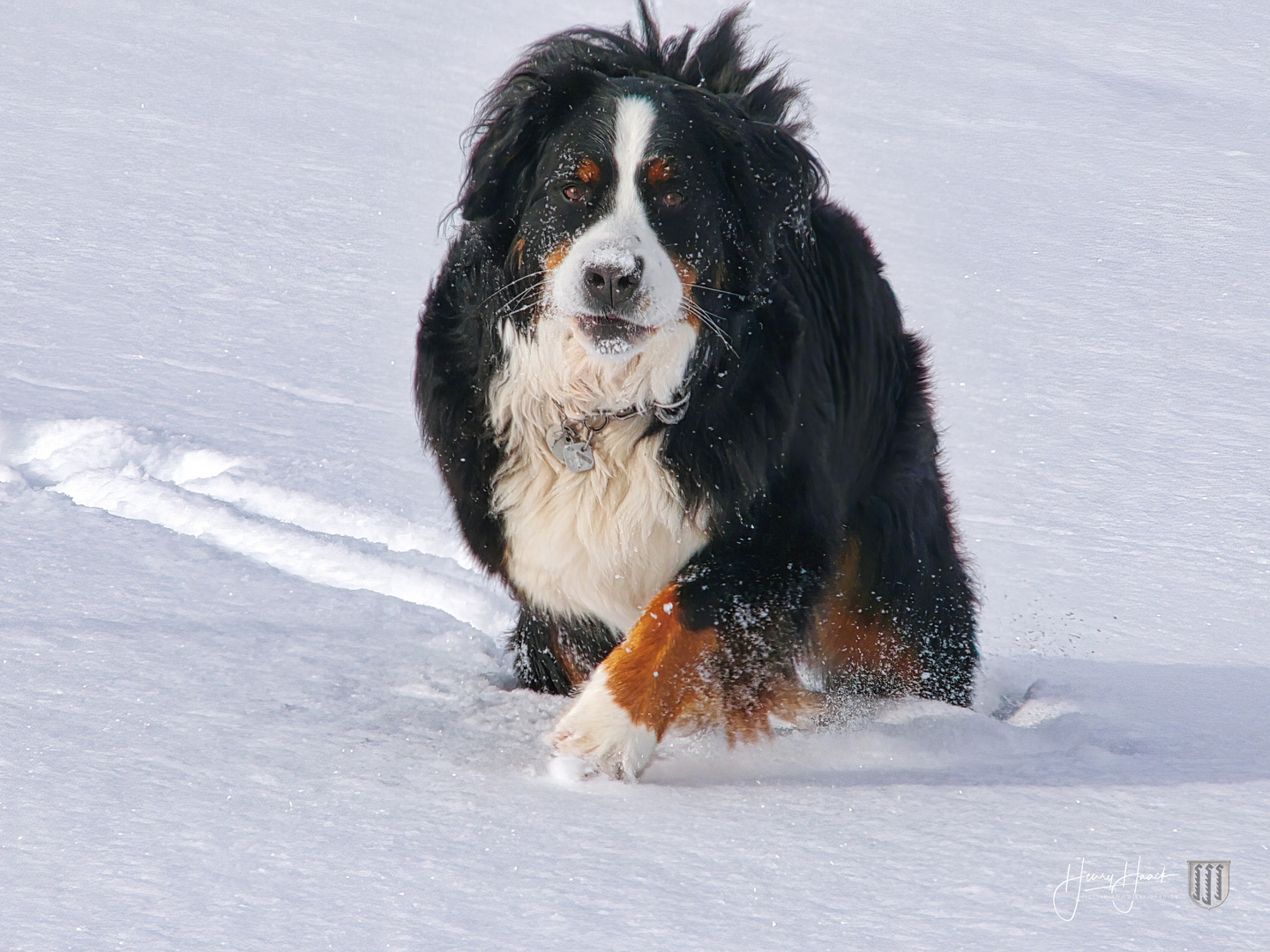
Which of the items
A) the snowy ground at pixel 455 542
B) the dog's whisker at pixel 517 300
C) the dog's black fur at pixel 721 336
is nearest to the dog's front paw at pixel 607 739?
the snowy ground at pixel 455 542

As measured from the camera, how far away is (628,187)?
2.79 metres

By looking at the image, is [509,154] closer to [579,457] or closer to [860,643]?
[579,457]

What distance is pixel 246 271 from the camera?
5.81m

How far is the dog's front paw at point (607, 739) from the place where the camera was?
8.79 feet

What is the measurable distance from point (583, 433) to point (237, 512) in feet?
4.86

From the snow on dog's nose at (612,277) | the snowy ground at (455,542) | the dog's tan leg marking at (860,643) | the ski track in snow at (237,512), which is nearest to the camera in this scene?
the snowy ground at (455,542)

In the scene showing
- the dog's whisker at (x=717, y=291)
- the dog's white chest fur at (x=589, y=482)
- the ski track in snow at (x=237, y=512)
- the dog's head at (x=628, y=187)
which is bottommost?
the ski track in snow at (x=237, y=512)

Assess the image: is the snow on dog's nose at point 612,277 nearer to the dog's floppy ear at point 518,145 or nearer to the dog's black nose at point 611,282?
the dog's black nose at point 611,282

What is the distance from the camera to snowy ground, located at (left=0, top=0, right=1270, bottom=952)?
2092 millimetres

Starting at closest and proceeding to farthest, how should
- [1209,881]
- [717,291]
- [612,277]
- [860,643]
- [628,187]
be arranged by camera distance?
[1209,881], [612,277], [628,187], [717,291], [860,643]

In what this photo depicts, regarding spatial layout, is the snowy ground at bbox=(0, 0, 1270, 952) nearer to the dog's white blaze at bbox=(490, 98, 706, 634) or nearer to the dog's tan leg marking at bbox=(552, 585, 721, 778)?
the dog's tan leg marking at bbox=(552, 585, 721, 778)

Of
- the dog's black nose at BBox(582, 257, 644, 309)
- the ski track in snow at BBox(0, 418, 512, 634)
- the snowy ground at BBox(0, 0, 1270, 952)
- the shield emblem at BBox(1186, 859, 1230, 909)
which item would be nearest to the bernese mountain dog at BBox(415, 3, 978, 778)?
the dog's black nose at BBox(582, 257, 644, 309)

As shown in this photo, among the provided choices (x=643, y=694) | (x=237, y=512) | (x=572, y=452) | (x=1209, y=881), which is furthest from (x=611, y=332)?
(x=237, y=512)

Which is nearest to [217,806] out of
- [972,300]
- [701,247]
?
[701,247]
